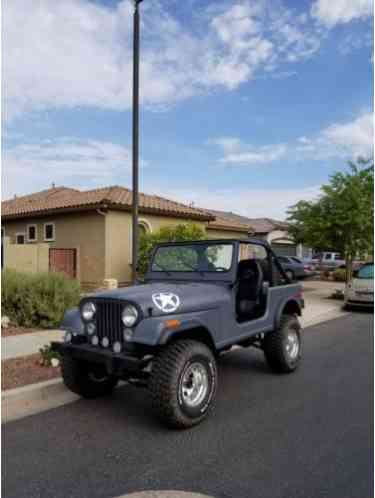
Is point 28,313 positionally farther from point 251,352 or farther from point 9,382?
point 251,352

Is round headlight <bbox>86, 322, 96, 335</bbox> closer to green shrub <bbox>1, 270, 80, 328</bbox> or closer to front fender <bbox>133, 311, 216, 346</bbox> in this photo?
front fender <bbox>133, 311, 216, 346</bbox>

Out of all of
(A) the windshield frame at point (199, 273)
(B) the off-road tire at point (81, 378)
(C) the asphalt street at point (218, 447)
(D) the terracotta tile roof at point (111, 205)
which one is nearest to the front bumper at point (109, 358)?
(B) the off-road tire at point (81, 378)

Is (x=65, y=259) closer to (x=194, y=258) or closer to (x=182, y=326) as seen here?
(x=194, y=258)

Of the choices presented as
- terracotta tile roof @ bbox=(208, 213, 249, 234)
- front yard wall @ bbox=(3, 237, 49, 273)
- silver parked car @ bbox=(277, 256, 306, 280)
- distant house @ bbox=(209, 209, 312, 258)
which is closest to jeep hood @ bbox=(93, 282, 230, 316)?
front yard wall @ bbox=(3, 237, 49, 273)

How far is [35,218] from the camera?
707 inches

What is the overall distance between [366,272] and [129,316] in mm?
11562

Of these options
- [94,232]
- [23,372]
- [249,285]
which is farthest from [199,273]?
[94,232]

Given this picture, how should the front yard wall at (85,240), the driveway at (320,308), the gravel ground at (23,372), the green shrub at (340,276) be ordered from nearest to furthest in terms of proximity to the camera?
1. the gravel ground at (23,372)
2. the driveway at (320,308)
3. the front yard wall at (85,240)
4. the green shrub at (340,276)

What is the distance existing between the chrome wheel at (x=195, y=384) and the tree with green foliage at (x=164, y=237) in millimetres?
9759

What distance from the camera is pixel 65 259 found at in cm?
1485

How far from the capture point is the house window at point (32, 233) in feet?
59.2

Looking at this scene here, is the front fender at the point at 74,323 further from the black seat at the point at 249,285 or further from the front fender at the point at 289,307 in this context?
the front fender at the point at 289,307

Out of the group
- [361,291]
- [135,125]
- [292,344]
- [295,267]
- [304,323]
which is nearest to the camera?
[292,344]

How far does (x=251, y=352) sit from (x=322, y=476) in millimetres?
3888
